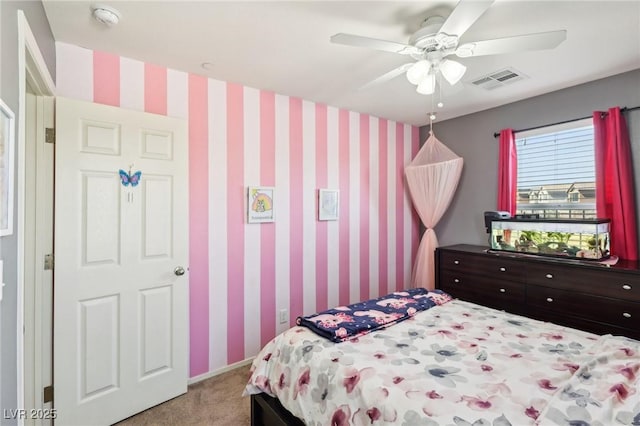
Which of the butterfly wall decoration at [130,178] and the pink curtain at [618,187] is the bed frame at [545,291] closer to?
the pink curtain at [618,187]

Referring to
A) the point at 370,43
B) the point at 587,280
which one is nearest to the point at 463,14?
the point at 370,43

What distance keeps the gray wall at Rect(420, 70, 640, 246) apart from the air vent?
0.60 metres

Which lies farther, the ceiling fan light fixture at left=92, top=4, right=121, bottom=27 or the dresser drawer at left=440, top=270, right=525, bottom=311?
the dresser drawer at left=440, top=270, right=525, bottom=311

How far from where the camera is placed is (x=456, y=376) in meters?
1.29

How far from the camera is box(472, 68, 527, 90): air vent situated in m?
2.45

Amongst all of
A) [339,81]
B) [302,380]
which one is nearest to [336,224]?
[339,81]

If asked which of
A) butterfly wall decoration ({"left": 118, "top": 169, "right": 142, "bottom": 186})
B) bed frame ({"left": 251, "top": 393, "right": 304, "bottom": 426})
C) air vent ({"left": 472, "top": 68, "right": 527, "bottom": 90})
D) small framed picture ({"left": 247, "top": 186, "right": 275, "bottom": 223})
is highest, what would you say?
air vent ({"left": 472, "top": 68, "right": 527, "bottom": 90})

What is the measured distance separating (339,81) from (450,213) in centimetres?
217

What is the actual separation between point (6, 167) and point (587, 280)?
3414mm

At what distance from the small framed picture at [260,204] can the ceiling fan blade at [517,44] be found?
5.93ft

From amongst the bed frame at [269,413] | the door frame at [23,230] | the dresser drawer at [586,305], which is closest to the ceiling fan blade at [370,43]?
the door frame at [23,230]

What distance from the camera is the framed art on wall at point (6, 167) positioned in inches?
39.5

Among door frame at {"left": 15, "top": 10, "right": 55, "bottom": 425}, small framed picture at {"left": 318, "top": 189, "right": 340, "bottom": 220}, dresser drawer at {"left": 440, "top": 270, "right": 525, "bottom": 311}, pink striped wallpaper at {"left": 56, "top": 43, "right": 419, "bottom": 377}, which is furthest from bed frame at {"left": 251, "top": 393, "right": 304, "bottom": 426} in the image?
dresser drawer at {"left": 440, "top": 270, "right": 525, "bottom": 311}

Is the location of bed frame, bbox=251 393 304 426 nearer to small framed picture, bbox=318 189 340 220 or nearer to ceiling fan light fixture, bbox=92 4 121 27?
small framed picture, bbox=318 189 340 220
